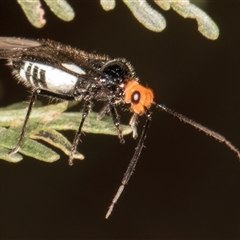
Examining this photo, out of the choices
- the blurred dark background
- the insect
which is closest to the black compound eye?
the insect

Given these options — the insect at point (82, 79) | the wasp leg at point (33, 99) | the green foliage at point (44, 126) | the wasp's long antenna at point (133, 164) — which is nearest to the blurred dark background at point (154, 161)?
the insect at point (82, 79)

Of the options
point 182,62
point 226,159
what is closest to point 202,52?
point 182,62

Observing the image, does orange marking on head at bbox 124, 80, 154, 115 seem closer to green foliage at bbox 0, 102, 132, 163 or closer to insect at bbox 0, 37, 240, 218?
insect at bbox 0, 37, 240, 218

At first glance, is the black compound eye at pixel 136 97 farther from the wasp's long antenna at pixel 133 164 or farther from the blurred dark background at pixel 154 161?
the blurred dark background at pixel 154 161

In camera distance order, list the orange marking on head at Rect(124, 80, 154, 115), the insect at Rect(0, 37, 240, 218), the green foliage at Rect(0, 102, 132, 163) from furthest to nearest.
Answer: the orange marking on head at Rect(124, 80, 154, 115) → the insect at Rect(0, 37, 240, 218) → the green foliage at Rect(0, 102, 132, 163)

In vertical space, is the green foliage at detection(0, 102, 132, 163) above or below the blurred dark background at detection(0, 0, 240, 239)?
above

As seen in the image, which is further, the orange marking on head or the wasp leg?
the orange marking on head

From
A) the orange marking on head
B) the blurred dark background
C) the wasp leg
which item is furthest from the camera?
the blurred dark background
